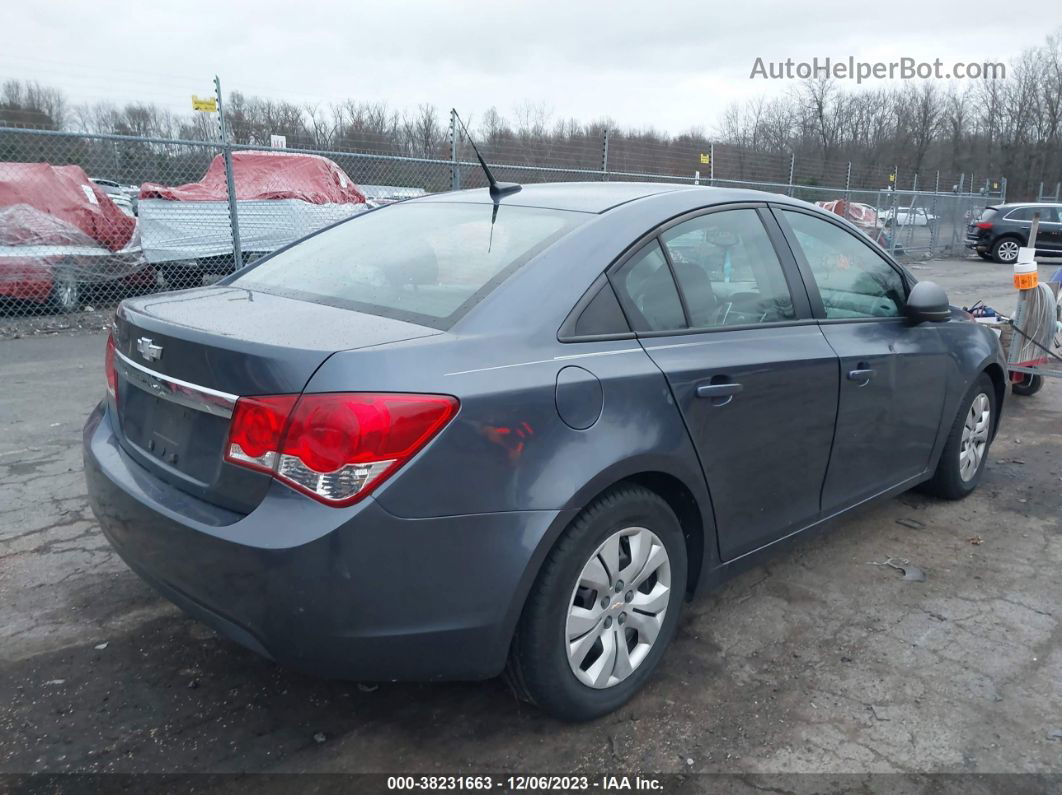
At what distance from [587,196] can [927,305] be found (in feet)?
5.54

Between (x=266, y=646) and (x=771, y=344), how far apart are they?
6.44ft

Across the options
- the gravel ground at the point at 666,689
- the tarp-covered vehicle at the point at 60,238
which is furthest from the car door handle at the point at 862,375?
the tarp-covered vehicle at the point at 60,238

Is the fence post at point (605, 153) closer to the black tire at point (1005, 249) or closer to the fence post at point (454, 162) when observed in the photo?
the fence post at point (454, 162)

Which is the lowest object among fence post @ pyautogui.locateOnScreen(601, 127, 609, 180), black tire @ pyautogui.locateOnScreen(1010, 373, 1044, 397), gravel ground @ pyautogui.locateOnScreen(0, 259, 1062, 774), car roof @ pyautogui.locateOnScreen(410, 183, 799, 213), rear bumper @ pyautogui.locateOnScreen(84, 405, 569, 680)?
gravel ground @ pyautogui.locateOnScreen(0, 259, 1062, 774)

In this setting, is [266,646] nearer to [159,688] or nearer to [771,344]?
[159,688]

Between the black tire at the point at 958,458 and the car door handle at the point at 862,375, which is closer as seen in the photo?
the car door handle at the point at 862,375

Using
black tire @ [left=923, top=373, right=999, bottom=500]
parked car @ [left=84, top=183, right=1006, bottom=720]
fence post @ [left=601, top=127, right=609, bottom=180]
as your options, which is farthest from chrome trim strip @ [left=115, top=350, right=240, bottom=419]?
fence post @ [left=601, top=127, right=609, bottom=180]

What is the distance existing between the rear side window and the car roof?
0.25m

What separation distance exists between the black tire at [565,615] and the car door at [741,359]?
0.34m

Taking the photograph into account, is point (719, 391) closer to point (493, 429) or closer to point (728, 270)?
point (728, 270)

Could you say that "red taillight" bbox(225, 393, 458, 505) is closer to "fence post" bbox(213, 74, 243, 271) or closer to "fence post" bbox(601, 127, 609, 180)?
"fence post" bbox(213, 74, 243, 271)

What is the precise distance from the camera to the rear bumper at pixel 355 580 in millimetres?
2020

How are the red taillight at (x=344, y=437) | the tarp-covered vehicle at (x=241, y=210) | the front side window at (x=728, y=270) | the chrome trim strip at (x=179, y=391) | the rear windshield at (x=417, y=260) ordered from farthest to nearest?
the tarp-covered vehicle at (x=241, y=210) → the front side window at (x=728, y=270) → the rear windshield at (x=417, y=260) → the chrome trim strip at (x=179, y=391) → the red taillight at (x=344, y=437)

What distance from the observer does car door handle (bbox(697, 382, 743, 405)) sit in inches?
106
